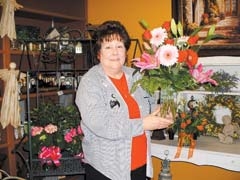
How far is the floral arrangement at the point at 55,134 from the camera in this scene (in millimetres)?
1883

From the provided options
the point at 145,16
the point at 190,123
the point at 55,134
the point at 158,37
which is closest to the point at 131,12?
the point at 145,16

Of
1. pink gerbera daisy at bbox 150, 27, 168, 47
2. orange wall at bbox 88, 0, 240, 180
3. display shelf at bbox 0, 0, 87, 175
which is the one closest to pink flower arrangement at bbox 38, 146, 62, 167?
display shelf at bbox 0, 0, 87, 175

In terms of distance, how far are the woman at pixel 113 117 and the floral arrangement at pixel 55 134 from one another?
0.41 metres

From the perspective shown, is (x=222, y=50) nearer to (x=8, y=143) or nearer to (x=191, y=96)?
(x=191, y=96)

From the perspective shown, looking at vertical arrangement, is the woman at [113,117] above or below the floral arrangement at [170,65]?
below

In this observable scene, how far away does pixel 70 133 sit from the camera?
1944 millimetres

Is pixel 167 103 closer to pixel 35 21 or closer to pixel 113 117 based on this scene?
pixel 113 117

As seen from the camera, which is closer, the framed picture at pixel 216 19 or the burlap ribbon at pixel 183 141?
the burlap ribbon at pixel 183 141

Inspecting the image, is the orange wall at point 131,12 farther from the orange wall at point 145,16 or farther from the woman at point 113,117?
the woman at point 113,117

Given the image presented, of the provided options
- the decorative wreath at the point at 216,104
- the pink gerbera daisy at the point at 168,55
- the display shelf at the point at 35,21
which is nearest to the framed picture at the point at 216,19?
the decorative wreath at the point at 216,104

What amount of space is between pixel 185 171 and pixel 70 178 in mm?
1049

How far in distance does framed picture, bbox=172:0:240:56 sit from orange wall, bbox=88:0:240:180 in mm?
157

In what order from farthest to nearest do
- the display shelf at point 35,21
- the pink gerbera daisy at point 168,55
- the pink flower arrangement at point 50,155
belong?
1. the display shelf at point 35,21
2. the pink flower arrangement at point 50,155
3. the pink gerbera daisy at point 168,55

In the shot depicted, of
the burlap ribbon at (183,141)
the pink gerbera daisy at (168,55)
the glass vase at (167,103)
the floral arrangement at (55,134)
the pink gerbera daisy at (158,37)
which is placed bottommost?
the burlap ribbon at (183,141)
